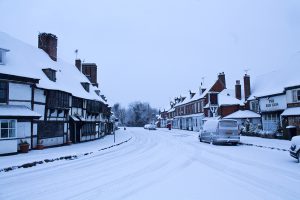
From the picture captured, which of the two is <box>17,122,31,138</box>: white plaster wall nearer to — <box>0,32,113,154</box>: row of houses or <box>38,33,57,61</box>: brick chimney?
<box>0,32,113,154</box>: row of houses

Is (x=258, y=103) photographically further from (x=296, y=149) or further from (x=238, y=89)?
(x=296, y=149)

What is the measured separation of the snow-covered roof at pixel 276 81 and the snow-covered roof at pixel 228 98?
13.8 ft

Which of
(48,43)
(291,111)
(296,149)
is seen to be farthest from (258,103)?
(48,43)

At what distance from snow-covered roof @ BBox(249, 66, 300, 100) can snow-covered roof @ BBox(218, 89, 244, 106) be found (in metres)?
4.20

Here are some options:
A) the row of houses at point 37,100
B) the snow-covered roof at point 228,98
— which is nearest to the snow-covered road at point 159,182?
the row of houses at point 37,100

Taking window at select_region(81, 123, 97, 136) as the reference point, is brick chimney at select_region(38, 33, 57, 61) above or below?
above

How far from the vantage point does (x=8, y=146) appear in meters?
19.4

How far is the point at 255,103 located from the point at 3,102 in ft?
108

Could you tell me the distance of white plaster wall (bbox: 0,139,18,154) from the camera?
19030 mm

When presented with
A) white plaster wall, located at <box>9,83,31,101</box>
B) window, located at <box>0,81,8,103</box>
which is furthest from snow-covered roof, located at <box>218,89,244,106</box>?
window, located at <box>0,81,8,103</box>

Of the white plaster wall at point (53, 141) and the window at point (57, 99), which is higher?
the window at point (57, 99)

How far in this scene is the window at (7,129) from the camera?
63.2ft

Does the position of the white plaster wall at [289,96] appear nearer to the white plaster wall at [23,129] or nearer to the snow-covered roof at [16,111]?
the snow-covered roof at [16,111]

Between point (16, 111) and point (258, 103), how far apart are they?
99.3 feet
